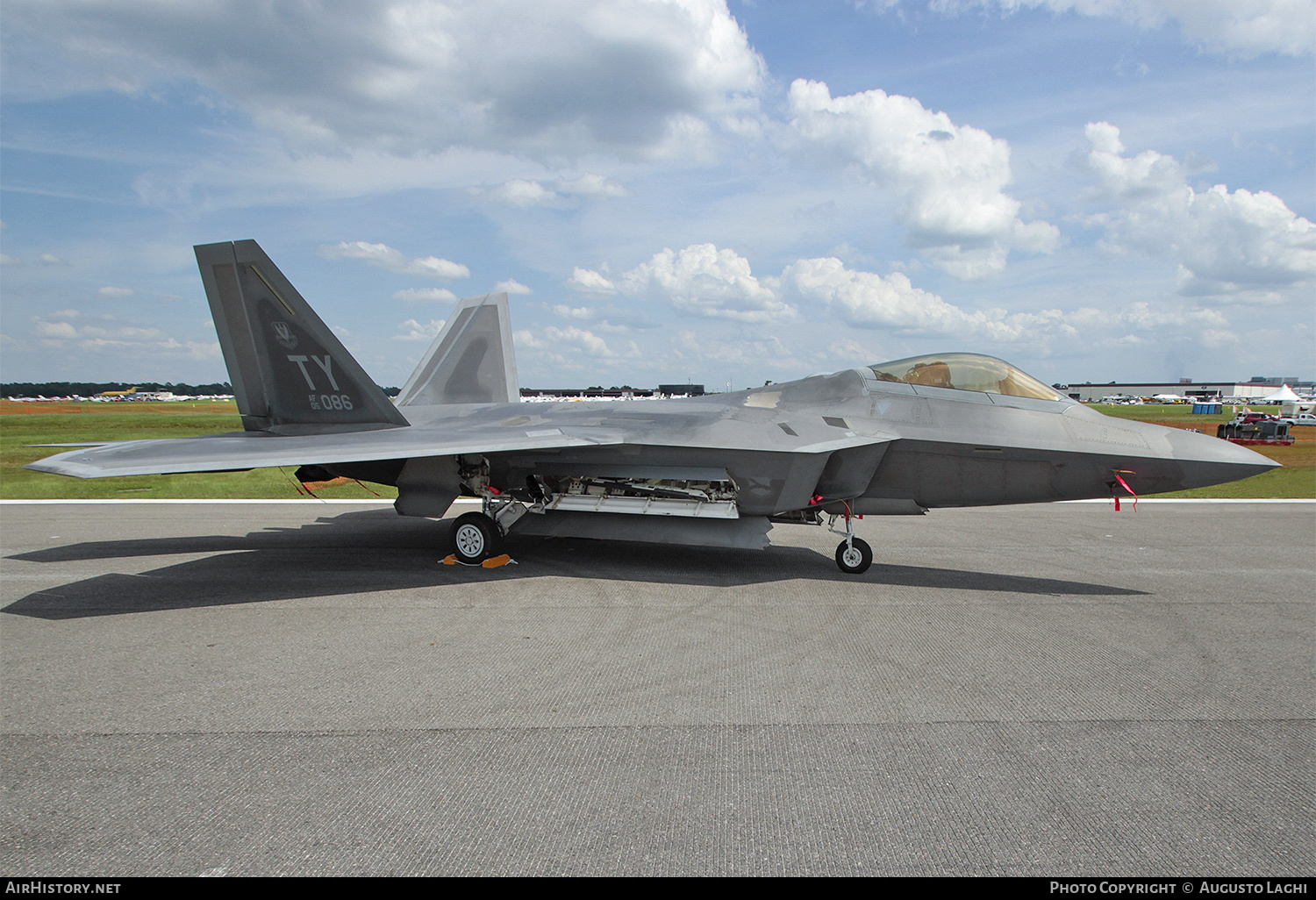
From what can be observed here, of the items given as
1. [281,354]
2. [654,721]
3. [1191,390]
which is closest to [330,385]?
[281,354]

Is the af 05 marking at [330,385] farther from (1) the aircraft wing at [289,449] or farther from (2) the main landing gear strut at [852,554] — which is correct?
(2) the main landing gear strut at [852,554]

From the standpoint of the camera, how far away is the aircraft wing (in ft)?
19.1

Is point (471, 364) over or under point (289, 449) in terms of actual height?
over

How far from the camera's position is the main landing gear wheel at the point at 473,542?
8.16 meters

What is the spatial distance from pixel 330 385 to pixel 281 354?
74 cm

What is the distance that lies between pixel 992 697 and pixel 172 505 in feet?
47.1

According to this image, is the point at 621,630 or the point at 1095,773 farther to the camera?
the point at 621,630

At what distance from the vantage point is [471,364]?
1257 centimetres

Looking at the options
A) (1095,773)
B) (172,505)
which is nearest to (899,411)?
(1095,773)

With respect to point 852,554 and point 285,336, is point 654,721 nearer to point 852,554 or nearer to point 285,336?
point 852,554

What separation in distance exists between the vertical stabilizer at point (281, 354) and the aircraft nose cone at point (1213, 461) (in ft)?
29.0

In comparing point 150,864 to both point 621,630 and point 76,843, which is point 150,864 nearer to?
point 76,843

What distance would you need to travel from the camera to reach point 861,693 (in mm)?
4324

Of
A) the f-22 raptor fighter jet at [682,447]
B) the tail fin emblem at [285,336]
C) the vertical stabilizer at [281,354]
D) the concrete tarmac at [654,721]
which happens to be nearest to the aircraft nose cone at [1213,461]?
the f-22 raptor fighter jet at [682,447]
